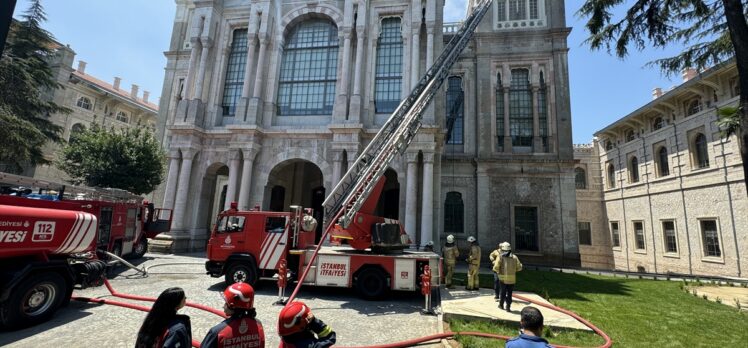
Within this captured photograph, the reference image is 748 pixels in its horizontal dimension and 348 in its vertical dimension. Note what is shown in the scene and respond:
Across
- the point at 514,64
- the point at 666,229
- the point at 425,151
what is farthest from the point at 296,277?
the point at 666,229

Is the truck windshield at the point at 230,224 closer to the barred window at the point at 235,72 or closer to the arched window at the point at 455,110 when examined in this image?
the barred window at the point at 235,72

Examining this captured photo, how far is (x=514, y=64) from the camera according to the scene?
971 inches

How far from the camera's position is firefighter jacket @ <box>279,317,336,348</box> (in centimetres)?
284

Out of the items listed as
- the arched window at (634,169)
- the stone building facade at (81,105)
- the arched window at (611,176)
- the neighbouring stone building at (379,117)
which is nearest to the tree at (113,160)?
the neighbouring stone building at (379,117)

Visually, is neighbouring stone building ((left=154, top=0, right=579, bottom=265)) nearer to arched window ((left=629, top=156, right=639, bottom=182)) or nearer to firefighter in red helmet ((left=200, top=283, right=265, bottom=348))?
firefighter in red helmet ((left=200, top=283, right=265, bottom=348))

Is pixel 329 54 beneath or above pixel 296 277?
above

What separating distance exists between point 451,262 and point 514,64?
61.5 ft

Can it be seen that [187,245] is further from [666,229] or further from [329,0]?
[666,229]

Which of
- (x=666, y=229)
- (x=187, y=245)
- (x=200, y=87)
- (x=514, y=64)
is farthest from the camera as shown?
(x=666, y=229)

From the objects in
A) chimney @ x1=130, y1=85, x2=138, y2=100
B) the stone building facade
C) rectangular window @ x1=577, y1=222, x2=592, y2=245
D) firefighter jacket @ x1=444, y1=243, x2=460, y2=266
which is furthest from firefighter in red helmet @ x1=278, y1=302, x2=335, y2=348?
chimney @ x1=130, y1=85, x2=138, y2=100

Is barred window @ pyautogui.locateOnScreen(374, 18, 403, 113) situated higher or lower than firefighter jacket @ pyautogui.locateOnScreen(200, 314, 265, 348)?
higher

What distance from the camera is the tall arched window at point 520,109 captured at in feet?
78.9

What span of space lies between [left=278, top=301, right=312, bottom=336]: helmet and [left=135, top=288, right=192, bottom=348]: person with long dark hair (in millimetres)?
1033

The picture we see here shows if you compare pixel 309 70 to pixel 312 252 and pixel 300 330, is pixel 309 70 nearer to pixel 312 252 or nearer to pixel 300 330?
pixel 312 252
